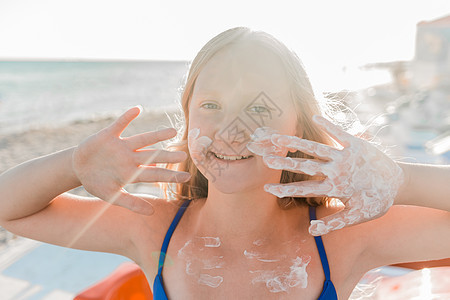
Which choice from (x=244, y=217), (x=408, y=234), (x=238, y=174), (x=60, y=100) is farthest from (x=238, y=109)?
(x=60, y=100)

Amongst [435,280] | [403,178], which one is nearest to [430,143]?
[435,280]

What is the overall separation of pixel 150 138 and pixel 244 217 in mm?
493

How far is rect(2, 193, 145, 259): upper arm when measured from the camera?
4.25 ft

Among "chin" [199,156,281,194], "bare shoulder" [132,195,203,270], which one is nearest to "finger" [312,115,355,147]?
"chin" [199,156,281,194]

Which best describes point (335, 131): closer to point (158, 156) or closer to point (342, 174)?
point (342, 174)

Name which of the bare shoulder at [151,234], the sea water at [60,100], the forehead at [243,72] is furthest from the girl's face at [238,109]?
the sea water at [60,100]

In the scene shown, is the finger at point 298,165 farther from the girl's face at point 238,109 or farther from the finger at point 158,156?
the finger at point 158,156

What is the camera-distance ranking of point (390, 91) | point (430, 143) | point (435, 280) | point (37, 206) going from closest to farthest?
point (37, 206)
point (435, 280)
point (430, 143)
point (390, 91)

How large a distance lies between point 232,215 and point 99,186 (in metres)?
0.50

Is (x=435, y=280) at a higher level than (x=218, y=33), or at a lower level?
lower

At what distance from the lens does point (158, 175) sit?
3.63ft

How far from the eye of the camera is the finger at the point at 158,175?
3.61 feet

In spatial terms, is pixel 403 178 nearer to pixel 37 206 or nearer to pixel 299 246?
pixel 299 246

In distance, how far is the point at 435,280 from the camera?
1.79 m
